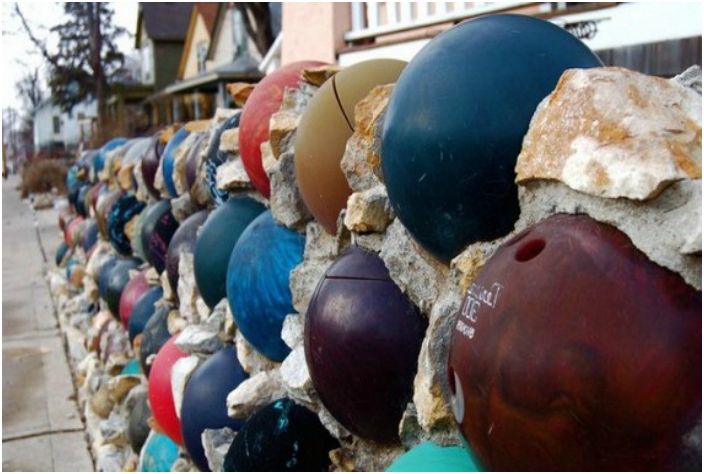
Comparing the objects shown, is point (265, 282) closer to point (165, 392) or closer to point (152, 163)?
point (165, 392)

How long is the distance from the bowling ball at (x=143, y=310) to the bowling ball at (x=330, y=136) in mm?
2560

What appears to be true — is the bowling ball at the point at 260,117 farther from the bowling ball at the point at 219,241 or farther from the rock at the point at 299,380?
the rock at the point at 299,380

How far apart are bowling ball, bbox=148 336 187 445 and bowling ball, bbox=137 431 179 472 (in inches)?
1.8

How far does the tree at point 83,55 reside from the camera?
32.2m

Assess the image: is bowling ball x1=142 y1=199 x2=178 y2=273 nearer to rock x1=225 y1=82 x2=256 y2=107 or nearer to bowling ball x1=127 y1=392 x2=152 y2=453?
bowling ball x1=127 y1=392 x2=152 y2=453

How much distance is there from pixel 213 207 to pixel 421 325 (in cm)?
216

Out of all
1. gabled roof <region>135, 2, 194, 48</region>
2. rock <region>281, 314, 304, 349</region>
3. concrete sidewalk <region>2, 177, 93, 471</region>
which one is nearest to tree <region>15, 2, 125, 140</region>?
gabled roof <region>135, 2, 194, 48</region>

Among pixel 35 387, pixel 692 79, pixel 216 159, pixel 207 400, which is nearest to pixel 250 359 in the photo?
pixel 207 400

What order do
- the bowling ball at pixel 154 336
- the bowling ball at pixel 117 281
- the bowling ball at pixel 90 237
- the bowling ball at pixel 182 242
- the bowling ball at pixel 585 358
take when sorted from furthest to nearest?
the bowling ball at pixel 90 237 → the bowling ball at pixel 117 281 → the bowling ball at pixel 154 336 → the bowling ball at pixel 182 242 → the bowling ball at pixel 585 358

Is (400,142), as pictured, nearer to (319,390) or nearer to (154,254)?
(319,390)

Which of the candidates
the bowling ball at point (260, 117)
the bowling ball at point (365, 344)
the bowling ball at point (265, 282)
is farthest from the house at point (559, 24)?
the bowling ball at point (365, 344)

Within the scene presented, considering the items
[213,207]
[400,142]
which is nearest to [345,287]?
[400,142]

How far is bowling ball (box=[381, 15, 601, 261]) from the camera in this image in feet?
6.00

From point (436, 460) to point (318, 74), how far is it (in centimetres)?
162
